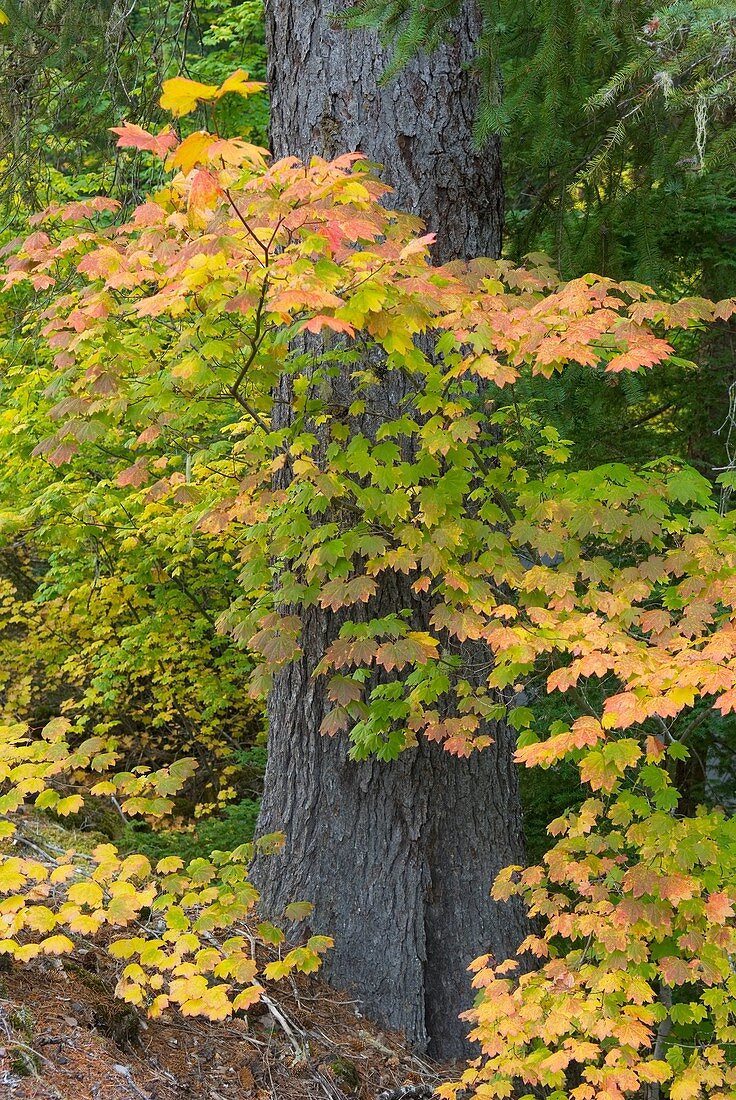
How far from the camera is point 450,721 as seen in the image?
351cm

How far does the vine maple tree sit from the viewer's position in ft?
9.27

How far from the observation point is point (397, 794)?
4047mm

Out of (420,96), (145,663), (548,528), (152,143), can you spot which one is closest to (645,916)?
(548,528)

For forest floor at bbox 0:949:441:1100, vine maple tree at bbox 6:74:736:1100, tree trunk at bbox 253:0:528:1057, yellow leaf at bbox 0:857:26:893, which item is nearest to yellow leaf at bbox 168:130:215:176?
vine maple tree at bbox 6:74:736:1100

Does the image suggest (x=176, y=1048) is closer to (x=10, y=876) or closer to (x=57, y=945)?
(x=57, y=945)

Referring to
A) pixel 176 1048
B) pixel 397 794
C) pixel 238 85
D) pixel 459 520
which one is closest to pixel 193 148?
pixel 238 85

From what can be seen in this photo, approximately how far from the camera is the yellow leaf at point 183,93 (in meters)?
2.20

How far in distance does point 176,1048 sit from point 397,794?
49.1 inches

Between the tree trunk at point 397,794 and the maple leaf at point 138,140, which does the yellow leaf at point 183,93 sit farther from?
the tree trunk at point 397,794

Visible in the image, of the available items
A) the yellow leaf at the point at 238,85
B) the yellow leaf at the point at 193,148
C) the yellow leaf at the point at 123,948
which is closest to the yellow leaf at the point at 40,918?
the yellow leaf at the point at 123,948

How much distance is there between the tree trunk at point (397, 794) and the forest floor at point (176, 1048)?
220mm

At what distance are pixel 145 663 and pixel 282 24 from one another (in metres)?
4.32

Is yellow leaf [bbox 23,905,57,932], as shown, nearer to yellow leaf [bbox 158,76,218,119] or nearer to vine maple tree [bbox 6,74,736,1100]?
vine maple tree [bbox 6,74,736,1100]

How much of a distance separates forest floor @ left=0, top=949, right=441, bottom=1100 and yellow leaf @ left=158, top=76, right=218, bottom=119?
2.54 meters
